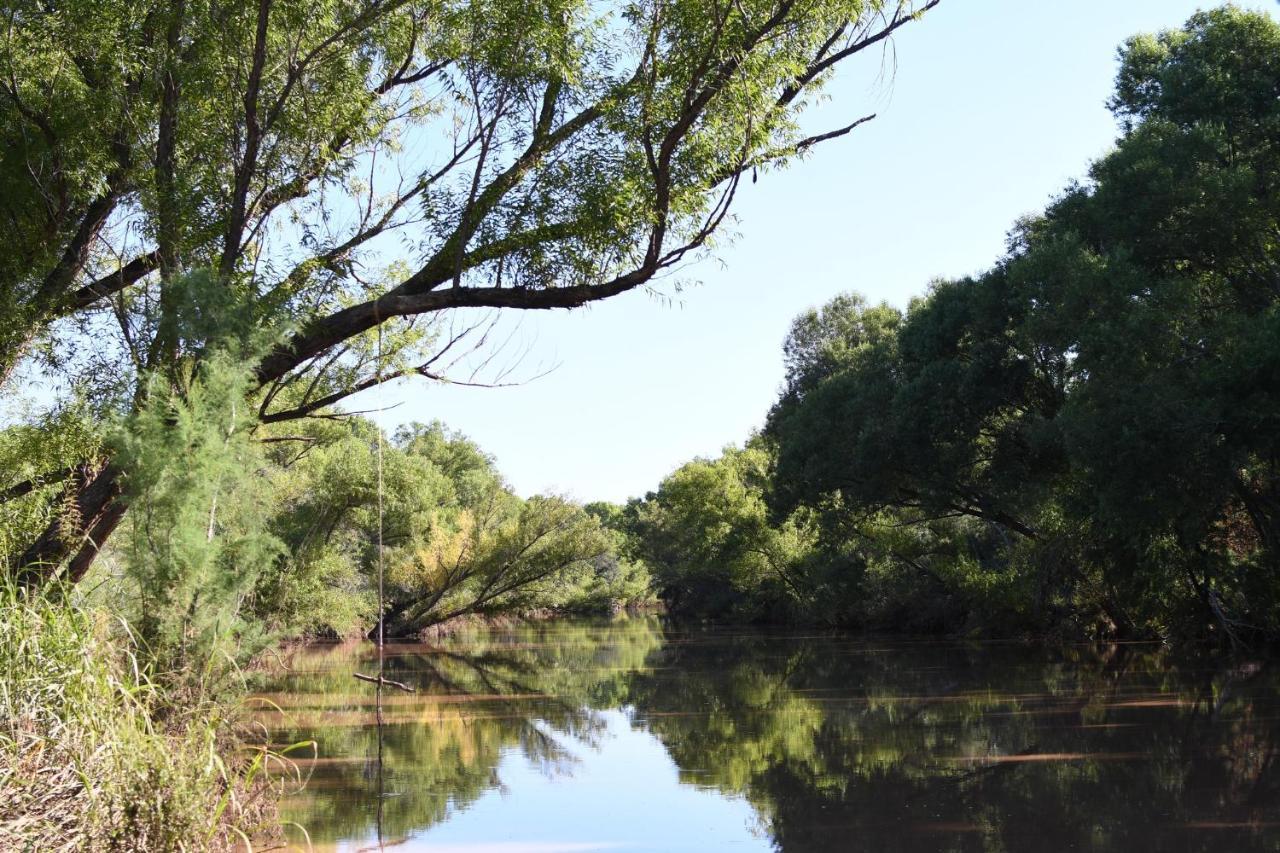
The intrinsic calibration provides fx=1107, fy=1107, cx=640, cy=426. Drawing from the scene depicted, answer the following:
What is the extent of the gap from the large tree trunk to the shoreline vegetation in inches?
1.5

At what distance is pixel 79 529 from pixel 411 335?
4.27m

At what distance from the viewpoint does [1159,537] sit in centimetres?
1991

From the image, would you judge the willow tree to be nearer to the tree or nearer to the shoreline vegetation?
the shoreline vegetation

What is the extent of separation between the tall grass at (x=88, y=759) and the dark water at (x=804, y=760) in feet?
7.78

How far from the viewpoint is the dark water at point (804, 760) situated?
7785mm

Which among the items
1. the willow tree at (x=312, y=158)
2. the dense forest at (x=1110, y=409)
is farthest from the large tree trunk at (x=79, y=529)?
the dense forest at (x=1110, y=409)

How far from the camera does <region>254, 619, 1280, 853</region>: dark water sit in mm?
7785

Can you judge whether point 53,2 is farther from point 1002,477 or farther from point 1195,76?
point 1002,477

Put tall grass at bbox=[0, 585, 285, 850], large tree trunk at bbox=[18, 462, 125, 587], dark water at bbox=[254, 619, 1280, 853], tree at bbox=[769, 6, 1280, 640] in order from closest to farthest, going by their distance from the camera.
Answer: tall grass at bbox=[0, 585, 285, 850]
dark water at bbox=[254, 619, 1280, 853]
large tree trunk at bbox=[18, 462, 125, 587]
tree at bbox=[769, 6, 1280, 640]

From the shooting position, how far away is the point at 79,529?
317 inches

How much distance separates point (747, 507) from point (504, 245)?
3437cm

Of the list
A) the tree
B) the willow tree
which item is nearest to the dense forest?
the tree

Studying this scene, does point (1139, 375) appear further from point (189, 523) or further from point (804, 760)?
point (189, 523)

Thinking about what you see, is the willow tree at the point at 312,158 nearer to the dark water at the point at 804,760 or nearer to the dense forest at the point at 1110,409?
the dark water at the point at 804,760
